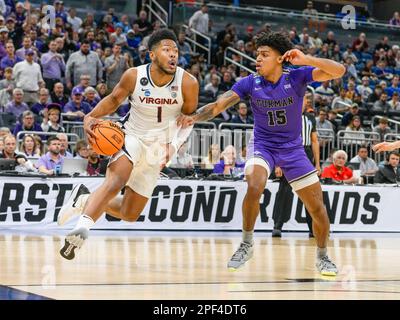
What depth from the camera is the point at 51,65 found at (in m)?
18.3

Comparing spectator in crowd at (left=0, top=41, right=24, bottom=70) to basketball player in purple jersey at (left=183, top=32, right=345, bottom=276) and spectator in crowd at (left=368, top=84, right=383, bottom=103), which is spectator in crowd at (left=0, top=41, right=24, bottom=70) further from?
spectator in crowd at (left=368, top=84, right=383, bottom=103)

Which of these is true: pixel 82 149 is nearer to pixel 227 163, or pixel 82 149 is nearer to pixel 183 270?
pixel 227 163

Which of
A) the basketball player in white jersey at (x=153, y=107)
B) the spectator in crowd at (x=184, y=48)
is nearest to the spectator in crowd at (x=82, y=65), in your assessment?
the spectator in crowd at (x=184, y=48)

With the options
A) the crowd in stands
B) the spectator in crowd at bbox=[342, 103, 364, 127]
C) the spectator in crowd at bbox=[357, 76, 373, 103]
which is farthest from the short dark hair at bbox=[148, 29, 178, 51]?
the spectator in crowd at bbox=[357, 76, 373, 103]

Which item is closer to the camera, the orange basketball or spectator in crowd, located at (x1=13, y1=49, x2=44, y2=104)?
the orange basketball

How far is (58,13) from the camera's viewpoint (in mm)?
20047

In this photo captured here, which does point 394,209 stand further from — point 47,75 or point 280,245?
point 47,75

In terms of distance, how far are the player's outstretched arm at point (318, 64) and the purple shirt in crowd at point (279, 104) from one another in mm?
190

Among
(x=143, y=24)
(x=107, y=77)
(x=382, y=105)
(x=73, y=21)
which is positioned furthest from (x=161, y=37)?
(x=382, y=105)

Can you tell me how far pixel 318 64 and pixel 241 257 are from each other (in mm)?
2062

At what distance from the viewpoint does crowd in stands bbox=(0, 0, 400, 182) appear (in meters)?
16.0

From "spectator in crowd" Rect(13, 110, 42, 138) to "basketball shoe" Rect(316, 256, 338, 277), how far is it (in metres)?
8.79
